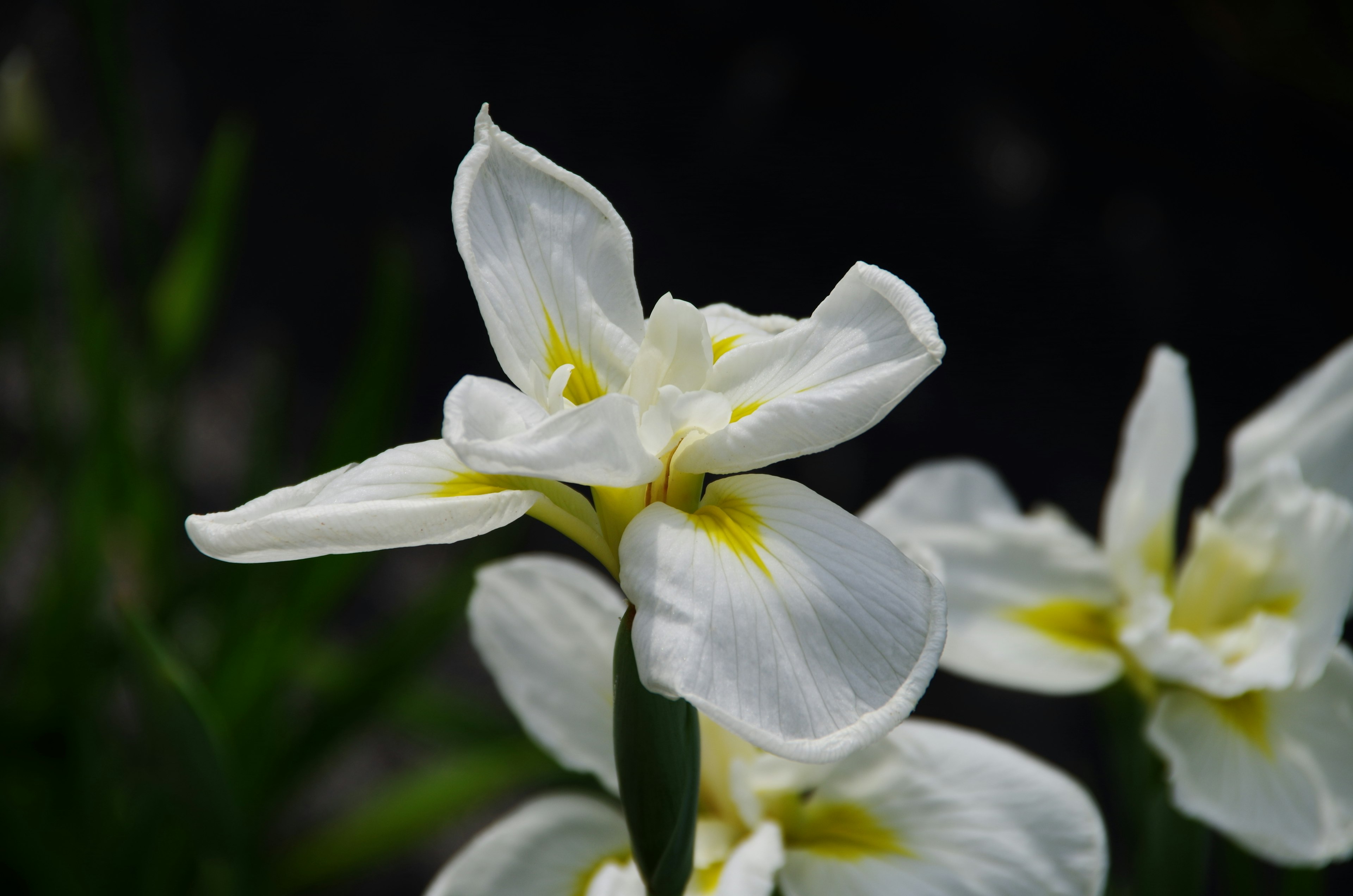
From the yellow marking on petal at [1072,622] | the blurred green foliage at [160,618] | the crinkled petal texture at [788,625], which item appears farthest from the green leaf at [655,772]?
the blurred green foliage at [160,618]

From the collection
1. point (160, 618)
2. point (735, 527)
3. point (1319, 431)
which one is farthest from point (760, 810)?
point (160, 618)

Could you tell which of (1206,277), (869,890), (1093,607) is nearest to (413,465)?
(869,890)

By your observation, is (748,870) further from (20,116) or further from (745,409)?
(20,116)

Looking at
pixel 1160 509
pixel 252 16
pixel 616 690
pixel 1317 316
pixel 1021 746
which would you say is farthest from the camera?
pixel 252 16

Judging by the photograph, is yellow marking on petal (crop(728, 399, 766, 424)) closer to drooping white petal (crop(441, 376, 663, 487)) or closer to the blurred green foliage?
drooping white petal (crop(441, 376, 663, 487))

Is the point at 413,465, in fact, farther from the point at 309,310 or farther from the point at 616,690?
the point at 309,310

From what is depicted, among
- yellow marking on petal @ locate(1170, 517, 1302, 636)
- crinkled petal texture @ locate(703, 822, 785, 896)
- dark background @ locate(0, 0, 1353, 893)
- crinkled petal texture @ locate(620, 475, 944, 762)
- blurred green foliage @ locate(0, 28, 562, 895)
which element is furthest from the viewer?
dark background @ locate(0, 0, 1353, 893)

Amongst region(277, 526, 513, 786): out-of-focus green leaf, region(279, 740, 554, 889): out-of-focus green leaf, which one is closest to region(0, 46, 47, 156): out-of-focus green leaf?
region(277, 526, 513, 786): out-of-focus green leaf
